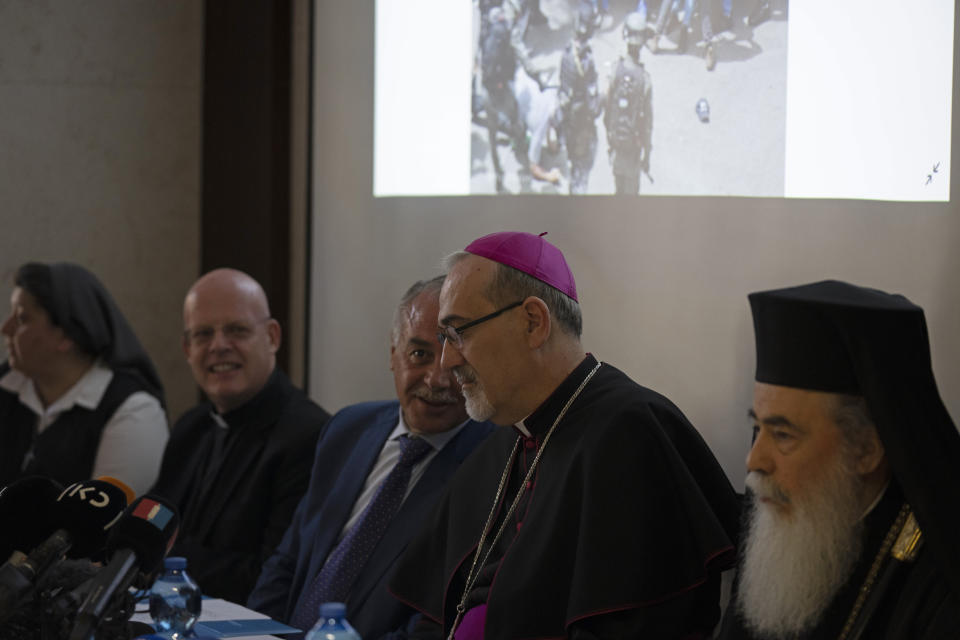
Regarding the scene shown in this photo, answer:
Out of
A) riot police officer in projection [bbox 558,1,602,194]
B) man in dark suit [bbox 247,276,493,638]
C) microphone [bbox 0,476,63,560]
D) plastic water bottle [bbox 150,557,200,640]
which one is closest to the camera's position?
microphone [bbox 0,476,63,560]

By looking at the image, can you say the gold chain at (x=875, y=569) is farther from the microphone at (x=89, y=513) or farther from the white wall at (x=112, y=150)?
the white wall at (x=112, y=150)

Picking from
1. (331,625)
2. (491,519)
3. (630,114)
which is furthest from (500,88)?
(331,625)

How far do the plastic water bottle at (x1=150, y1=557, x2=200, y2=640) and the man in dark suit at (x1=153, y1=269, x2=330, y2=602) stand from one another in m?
1.08

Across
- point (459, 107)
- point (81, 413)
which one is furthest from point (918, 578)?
point (81, 413)

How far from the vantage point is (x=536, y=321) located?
10.2 ft

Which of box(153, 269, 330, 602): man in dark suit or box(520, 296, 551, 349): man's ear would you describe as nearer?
box(520, 296, 551, 349): man's ear

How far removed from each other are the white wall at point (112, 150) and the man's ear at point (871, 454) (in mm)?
4973

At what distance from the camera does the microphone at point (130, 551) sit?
1923 millimetres

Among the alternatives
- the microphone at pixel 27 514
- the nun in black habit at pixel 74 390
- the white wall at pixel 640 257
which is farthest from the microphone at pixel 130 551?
Result: the nun in black habit at pixel 74 390

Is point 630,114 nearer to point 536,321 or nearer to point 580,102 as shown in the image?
point 580,102

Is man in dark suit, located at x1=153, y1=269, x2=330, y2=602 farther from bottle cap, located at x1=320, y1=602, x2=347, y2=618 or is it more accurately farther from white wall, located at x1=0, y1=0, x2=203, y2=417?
white wall, located at x1=0, y1=0, x2=203, y2=417

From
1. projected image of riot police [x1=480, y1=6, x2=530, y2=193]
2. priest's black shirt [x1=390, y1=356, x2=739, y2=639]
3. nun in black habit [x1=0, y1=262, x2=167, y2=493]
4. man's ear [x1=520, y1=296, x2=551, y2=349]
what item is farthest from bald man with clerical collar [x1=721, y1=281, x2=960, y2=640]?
nun in black habit [x1=0, y1=262, x2=167, y2=493]

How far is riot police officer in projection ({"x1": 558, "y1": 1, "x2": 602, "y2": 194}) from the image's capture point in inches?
156

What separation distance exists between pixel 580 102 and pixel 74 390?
269 centimetres
